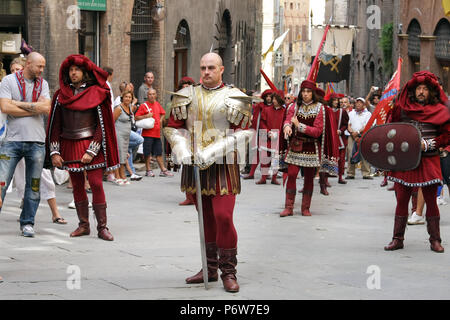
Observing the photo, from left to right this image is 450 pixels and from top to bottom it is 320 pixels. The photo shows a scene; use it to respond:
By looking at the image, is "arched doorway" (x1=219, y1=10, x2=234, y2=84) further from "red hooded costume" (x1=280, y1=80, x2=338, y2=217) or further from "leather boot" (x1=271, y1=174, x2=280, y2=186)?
"red hooded costume" (x1=280, y1=80, x2=338, y2=217)

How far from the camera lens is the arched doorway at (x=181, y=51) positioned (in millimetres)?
24781

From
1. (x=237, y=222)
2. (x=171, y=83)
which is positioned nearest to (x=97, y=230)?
(x=237, y=222)

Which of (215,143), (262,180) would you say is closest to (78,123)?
(215,143)

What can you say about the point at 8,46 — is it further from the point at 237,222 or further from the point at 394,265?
the point at 394,265

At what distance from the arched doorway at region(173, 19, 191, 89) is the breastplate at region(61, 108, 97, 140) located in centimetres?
1446

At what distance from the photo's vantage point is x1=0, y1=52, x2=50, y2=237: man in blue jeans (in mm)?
9750

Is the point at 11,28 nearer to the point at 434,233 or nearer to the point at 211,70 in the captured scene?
the point at 434,233

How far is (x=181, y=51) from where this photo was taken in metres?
25.5

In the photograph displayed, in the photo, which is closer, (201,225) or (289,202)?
(201,225)

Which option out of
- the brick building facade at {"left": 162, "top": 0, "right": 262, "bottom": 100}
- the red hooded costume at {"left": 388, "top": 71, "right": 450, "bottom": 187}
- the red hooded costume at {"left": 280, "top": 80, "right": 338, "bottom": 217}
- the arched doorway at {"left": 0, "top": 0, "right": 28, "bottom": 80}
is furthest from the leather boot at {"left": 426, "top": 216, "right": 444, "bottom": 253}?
Result: the brick building facade at {"left": 162, "top": 0, "right": 262, "bottom": 100}

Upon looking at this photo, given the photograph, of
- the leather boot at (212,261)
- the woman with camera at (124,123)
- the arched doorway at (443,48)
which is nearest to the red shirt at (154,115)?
the woman with camera at (124,123)

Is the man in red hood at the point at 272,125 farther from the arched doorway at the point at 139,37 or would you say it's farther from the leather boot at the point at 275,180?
the arched doorway at the point at 139,37

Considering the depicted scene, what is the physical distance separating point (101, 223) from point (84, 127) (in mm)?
1033
